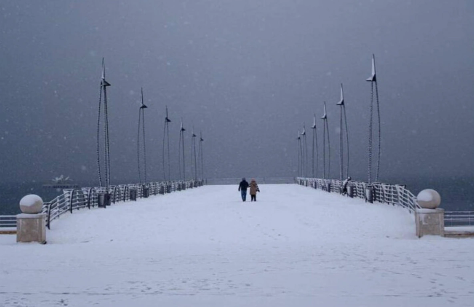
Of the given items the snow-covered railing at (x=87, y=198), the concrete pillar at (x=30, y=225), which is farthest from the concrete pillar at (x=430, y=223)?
the snow-covered railing at (x=87, y=198)

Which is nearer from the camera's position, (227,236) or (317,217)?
(227,236)

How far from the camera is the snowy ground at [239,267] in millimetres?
8711

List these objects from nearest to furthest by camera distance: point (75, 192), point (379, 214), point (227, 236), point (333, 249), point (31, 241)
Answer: point (333, 249)
point (31, 241)
point (227, 236)
point (379, 214)
point (75, 192)

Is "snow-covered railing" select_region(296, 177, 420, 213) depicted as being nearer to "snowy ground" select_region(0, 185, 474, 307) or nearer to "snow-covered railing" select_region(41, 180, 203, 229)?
"snowy ground" select_region(0, 185, 474, 307)

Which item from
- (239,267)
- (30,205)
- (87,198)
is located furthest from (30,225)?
(87,198)

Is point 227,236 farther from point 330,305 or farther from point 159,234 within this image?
point 330,305

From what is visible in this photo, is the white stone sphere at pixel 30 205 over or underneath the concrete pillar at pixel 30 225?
over

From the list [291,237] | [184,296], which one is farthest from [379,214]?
[184,296]

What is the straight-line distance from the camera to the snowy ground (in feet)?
28.6

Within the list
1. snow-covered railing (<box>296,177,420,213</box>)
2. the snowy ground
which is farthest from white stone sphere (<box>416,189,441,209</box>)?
snow-covered railing (<box>296,177,420,213</box>)

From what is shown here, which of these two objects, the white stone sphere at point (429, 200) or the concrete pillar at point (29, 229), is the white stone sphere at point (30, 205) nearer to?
the concrete pillar at point (29, 229)

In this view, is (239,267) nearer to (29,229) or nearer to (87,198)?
(29,229)

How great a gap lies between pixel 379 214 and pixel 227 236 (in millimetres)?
9098

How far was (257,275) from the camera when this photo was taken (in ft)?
34.7
